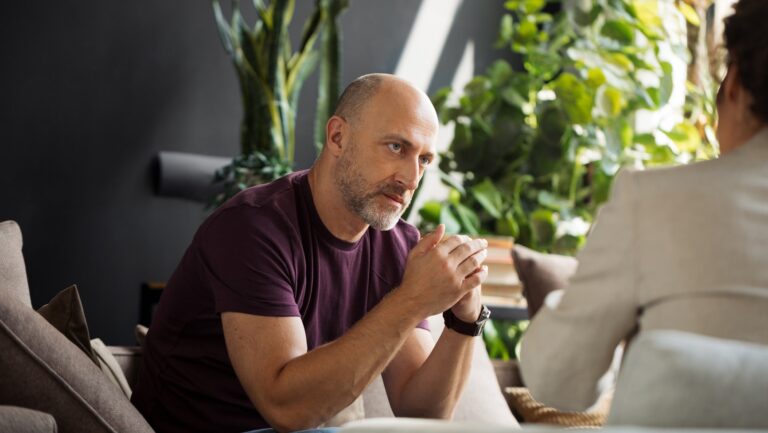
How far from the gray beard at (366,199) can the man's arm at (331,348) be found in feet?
0.74

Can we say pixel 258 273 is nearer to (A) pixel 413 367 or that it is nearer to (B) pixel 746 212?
(A) pixel 413 367

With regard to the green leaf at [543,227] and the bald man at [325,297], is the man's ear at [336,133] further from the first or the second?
the green leaf at [543,227]

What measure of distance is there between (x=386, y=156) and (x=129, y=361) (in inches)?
30.1

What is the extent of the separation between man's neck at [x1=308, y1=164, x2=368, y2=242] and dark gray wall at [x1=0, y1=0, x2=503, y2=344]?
2463 millimetres

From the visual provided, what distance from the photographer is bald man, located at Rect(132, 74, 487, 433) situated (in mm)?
1806

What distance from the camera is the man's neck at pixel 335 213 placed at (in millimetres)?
2094

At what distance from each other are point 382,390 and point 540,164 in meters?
2.08

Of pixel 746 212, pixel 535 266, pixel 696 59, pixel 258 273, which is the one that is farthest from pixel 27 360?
pixel 696 59

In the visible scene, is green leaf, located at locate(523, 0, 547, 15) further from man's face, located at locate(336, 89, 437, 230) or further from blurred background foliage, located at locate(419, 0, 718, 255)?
man's face, located at locate(336, 89, 437, 230)

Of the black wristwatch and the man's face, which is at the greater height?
the man's face

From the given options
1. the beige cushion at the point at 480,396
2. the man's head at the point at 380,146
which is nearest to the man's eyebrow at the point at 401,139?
the man's head at the point at 380,146

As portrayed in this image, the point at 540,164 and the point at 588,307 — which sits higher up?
the point at 588,307

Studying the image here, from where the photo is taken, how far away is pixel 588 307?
1.12 metres

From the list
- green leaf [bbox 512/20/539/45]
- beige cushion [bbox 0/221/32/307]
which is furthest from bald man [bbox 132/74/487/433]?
green leaf [bbox 512/20/539/45]
